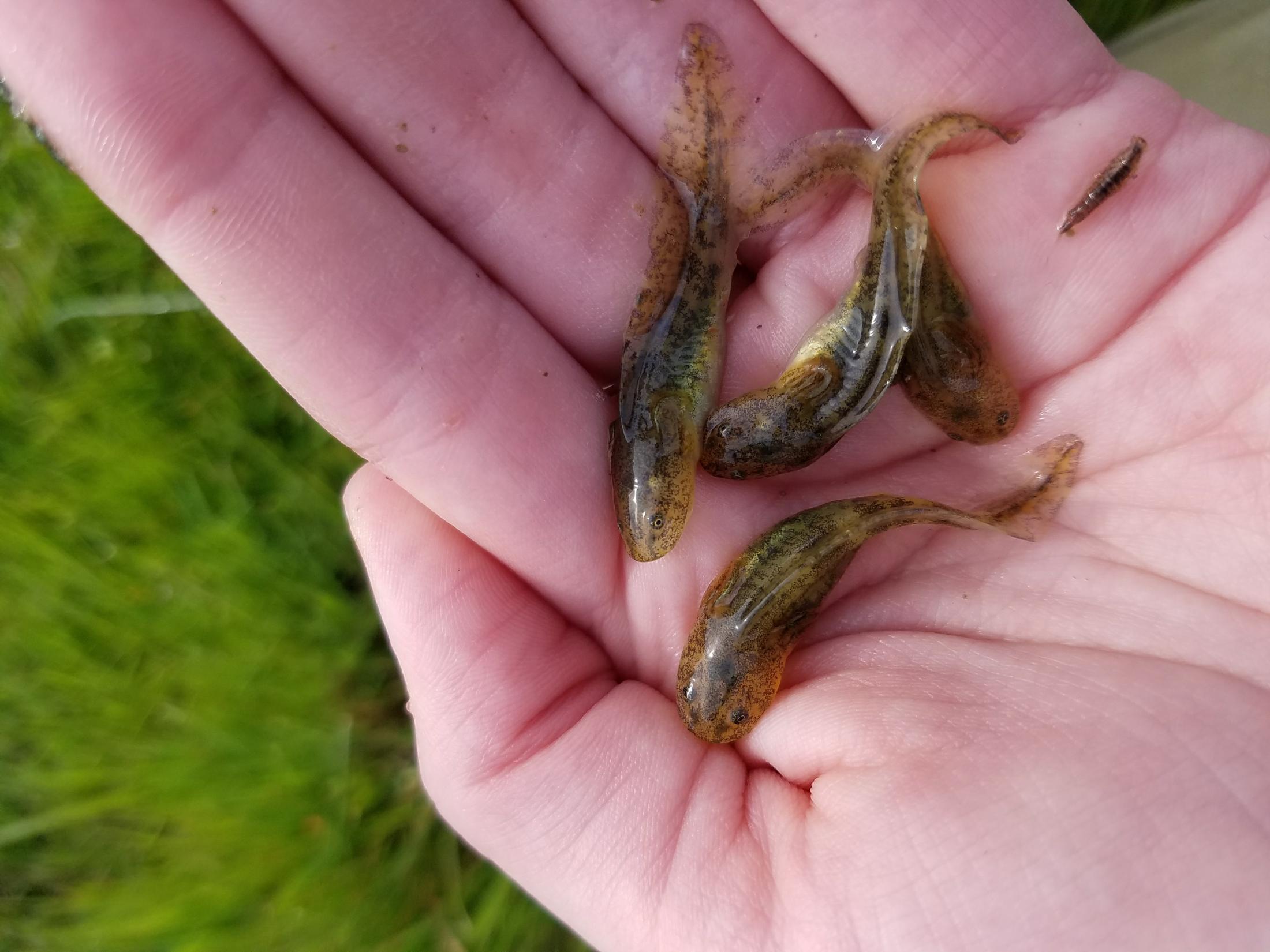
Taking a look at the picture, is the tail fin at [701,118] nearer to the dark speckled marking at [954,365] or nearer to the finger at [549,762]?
the dark speckled marking at [954,365]

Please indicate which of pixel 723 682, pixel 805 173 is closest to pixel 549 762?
pixel 723 682

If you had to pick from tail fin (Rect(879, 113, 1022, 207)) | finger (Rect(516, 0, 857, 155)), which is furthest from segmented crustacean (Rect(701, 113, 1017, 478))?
finger (Rect(516, 0, 857, 155))

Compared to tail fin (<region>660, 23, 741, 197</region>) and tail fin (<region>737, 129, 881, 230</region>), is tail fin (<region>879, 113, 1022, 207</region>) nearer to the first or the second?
tail fin (<region>737, 129, 881, 230</region>)

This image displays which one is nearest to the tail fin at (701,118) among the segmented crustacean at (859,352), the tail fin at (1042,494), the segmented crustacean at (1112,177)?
the segmented crustacean at (859,352)

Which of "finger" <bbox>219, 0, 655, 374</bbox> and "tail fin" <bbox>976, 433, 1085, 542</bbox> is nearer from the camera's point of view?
"finger" <bbox>219, 0, 655, 374</bbox>

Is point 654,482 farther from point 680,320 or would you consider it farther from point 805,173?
point 805,173
